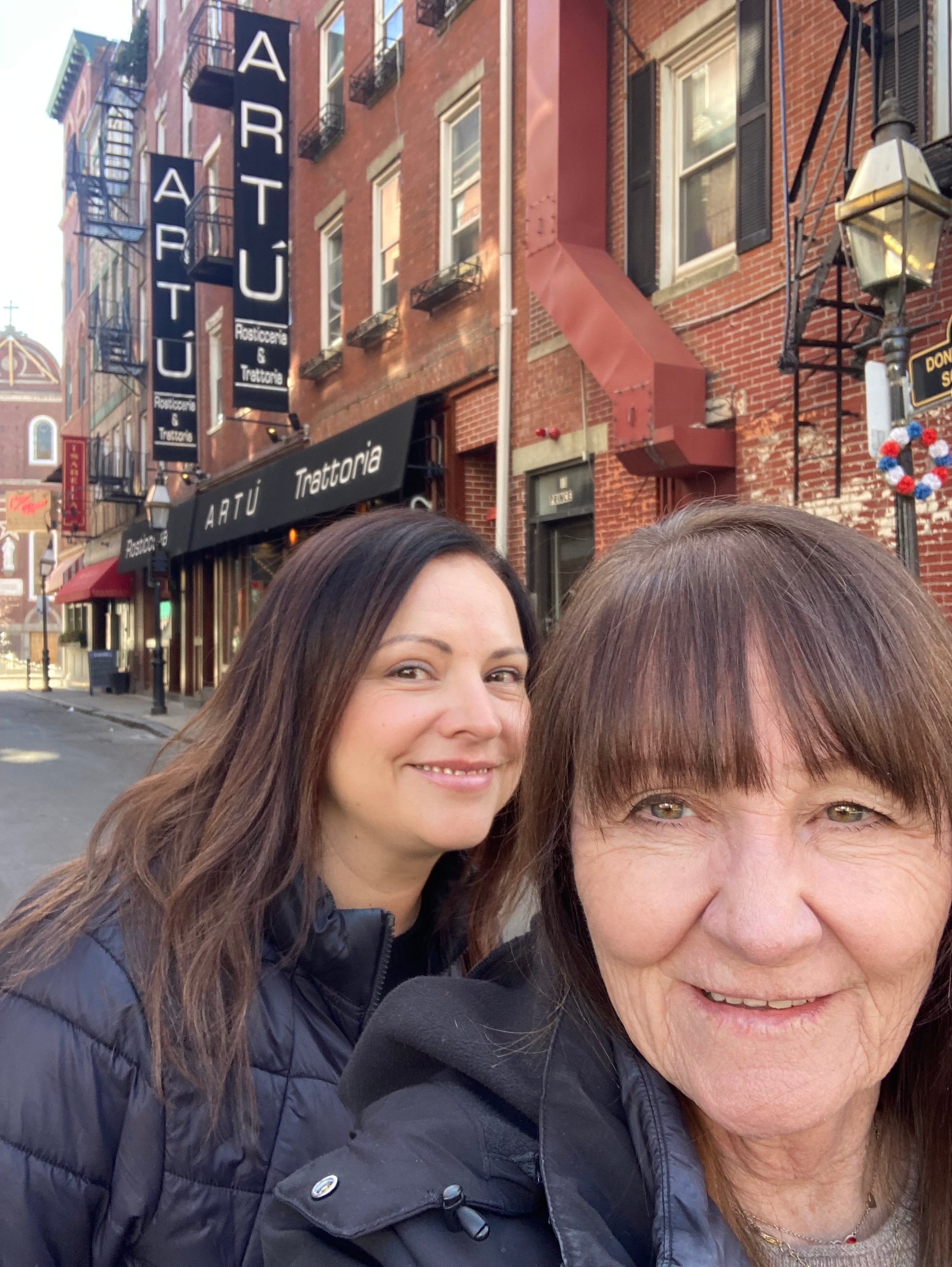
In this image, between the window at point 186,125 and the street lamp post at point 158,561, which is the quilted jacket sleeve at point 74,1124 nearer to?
the street lamp post at point 158,561

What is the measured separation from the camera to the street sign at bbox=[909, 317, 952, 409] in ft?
15.1

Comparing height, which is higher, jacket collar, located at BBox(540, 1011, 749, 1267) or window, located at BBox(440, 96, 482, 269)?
window, located at BBox(440, 96, 482, 269)

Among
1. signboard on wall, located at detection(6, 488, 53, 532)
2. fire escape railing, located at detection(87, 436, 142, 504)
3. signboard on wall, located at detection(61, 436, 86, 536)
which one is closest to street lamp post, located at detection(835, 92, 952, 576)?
fire escape railing, located at detection(87, 436, 142, 504)

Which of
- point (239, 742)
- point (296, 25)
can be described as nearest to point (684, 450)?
point (239, 742)

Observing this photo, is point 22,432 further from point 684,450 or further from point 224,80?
point 684,450

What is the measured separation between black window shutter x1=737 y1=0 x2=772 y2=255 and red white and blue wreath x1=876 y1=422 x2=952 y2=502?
9.85ft

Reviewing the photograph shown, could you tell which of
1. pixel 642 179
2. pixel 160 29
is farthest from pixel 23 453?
pixel 642 179

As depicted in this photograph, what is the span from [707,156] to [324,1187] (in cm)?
863

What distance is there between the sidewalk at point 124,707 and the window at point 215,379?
5.47 meters

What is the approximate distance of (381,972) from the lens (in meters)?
1.70

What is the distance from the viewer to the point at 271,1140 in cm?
147

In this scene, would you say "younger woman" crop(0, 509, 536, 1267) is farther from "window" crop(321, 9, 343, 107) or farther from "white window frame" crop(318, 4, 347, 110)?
"white window frame" crop(318, 4, 347, 110)

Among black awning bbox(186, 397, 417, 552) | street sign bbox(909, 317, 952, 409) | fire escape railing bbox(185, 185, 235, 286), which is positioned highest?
fire escape railing bbox(185, 185, 235, 286)

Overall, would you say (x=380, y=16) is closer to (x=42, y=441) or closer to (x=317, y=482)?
(x=317, y=482)
